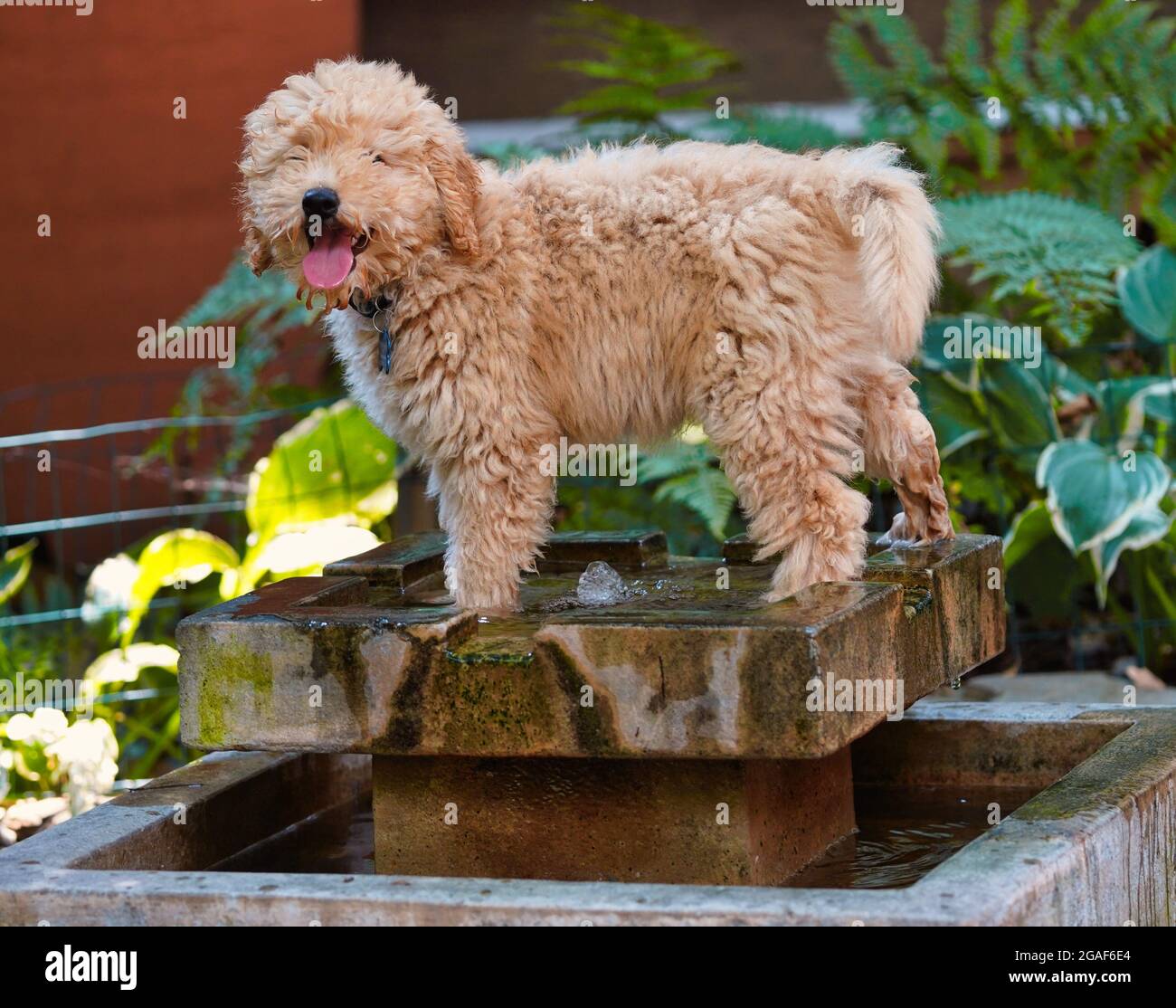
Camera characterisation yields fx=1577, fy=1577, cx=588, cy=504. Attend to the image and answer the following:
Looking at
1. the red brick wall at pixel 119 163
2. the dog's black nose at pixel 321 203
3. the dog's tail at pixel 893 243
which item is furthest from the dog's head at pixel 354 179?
the red brick wall at pixel 119 163

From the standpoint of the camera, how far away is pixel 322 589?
4246 millimetres

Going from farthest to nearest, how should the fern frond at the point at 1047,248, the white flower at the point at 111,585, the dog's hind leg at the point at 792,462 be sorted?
the white flower at the point at 111,585 < the fern frond at the point at 1047,248 < the dog's hind leg at the point at 792,462

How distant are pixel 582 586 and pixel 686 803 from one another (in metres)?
0.71

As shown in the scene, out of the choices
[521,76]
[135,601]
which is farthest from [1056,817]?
[521,76]

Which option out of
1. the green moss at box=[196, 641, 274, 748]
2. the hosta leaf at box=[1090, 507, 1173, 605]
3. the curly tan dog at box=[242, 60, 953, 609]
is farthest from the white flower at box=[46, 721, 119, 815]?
the hosta leaf at box=[1090, 507, 1173, 605]

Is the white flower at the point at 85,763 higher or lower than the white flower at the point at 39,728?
lower

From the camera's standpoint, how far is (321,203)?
365 centimetres

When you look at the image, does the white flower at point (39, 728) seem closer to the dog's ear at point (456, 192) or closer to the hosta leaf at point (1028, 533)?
the dog's ear at point (456, 192)

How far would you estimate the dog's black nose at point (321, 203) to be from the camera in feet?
12.0

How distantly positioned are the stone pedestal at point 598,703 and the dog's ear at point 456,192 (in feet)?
3.00

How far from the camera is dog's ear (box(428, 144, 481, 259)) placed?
12.7ft

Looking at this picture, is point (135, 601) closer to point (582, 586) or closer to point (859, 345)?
point (582, 586)

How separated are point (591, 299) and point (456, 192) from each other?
424 mm

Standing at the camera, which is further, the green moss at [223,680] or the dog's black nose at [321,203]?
the green moss at [223,680]
